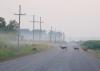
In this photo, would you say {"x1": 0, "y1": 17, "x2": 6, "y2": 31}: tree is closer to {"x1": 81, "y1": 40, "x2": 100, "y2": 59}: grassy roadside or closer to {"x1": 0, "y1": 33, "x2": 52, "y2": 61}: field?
{"x1": 0, "y1": 33, "x2": 52, "y2": 61}: field

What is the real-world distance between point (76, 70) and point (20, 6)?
3852cm

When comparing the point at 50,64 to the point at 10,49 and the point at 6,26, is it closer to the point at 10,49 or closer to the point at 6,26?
the point at 10,49

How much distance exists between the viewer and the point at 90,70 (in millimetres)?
25906

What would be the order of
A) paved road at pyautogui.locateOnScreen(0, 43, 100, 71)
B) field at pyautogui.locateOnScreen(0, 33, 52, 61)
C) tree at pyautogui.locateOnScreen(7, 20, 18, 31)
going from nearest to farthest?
paved road at pyautogui.locateOnScreen(0, 43, 100, 71) → field at pyautogui.locateOnScreen(0, 33, 52, 61) → tree at pyautogui.locateOnScreen(7, 20, 18, 31)

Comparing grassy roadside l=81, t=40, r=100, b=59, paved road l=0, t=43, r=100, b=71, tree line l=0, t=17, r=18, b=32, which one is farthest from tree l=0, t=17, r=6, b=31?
paved road l=0, t=43, r=100, b=71

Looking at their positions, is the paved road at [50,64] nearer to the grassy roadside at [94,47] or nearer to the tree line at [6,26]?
the grassy roadside at [94,47]

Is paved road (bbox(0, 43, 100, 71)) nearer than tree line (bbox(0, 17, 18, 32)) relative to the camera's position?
Yes

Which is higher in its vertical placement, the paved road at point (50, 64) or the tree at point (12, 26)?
the tree at point (12, 26)

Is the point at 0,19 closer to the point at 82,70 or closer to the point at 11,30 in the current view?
the point at 11,30

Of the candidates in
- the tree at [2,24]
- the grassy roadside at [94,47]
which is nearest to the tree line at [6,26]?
the tree at [2,24]

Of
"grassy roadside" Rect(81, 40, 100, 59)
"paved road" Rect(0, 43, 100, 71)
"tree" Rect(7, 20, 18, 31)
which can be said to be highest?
"tree" Rect(7, 20, 18, 31)

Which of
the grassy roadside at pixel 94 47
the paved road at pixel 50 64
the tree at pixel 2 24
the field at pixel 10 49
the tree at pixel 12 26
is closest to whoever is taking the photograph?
the paved road at pixel 50 64

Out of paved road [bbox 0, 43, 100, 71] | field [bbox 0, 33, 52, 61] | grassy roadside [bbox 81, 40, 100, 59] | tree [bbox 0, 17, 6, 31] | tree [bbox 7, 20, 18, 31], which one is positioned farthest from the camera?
tree [bbox 7, 20, 18, 31]

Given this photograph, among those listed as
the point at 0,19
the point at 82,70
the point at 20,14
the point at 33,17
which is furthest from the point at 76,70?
the point at 0,19
